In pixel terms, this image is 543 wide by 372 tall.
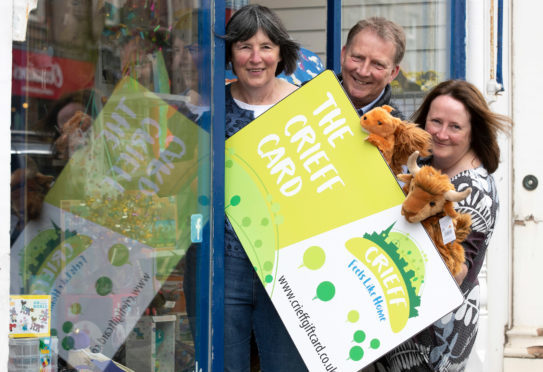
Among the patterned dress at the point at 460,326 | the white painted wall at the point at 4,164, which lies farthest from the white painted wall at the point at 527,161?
the white painted wall at the point at 4,164

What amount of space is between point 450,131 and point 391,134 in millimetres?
290

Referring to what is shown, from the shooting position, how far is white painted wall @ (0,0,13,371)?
6.07 feet

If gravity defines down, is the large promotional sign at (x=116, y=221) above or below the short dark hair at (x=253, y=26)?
below

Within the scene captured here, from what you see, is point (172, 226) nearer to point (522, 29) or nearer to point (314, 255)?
point (314, 255)

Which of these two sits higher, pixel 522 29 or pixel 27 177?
pixel 522 29

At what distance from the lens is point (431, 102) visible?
257cm

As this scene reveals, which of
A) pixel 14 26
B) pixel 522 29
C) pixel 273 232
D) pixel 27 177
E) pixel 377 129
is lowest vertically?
pixel 273 232

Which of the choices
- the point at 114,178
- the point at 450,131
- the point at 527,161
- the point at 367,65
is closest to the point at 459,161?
the point at 450,131

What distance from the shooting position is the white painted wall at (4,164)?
1.85 meters

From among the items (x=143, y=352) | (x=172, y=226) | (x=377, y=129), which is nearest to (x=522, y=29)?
(x=377, y=129)

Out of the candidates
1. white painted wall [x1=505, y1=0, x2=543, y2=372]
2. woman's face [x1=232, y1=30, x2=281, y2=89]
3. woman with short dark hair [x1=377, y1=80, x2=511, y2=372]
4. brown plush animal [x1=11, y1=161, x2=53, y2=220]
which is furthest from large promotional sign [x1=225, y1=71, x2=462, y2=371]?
white painted wall [x1=505, y1=0, x2=543, y2=372]

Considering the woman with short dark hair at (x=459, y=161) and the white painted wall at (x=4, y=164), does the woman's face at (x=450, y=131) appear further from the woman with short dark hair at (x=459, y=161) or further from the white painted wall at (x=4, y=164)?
the white painted wall at (x=4, y=164)

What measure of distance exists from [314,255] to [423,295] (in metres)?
0.37

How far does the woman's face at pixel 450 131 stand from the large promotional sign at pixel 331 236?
0.29 m
